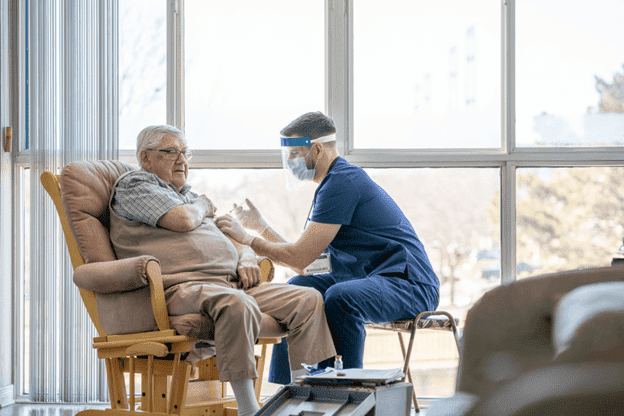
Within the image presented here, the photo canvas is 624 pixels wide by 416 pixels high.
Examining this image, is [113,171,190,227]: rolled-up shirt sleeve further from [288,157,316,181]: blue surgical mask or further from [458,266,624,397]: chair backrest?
[458,266,624,397]: chair backrest

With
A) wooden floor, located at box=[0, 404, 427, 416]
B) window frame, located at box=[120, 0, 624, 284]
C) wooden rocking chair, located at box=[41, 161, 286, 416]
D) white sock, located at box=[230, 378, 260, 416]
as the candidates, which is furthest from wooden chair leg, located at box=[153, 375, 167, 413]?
window frame, located at box=[120, 0, 624, 284]

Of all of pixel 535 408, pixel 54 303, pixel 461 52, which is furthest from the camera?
pixel 461 52

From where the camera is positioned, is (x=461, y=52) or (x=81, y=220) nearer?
(x=81, y=220)

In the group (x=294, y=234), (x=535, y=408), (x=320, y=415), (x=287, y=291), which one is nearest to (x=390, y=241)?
(x=287, y=291)

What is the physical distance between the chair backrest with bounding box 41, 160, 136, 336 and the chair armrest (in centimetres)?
10

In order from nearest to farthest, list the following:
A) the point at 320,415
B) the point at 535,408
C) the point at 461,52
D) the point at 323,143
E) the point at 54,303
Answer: the point at 535,408 < the point at 320,415 < the point at 323,143 < the point at 54,303 < the point at 461,52

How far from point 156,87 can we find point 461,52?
A: 165 centimetres

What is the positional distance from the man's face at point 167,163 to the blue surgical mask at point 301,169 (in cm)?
54

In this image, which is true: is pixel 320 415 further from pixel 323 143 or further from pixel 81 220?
pixel 323 143

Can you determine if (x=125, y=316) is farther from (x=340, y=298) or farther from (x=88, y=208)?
(x=340, y=298)

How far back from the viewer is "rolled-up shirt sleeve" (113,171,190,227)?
223 centimetres

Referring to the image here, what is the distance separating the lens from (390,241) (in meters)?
2.54

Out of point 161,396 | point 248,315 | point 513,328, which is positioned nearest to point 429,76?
point 248,315

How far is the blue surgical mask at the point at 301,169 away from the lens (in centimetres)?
281
